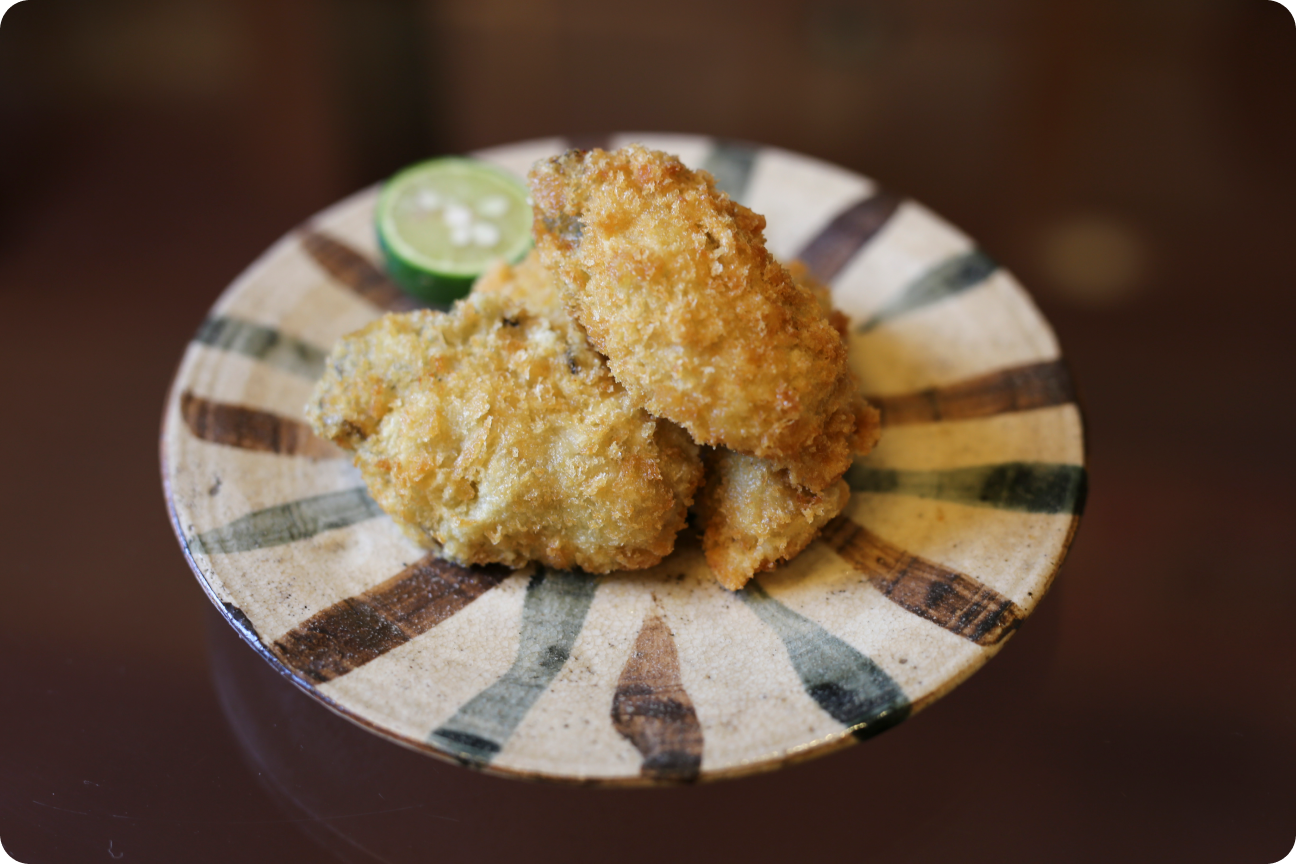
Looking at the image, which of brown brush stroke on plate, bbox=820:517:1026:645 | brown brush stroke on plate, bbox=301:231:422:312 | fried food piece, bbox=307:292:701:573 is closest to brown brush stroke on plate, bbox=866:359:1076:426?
brown brush stroke on plate, bbox=820:517:1026:645

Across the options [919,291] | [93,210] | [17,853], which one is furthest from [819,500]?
[93,210]

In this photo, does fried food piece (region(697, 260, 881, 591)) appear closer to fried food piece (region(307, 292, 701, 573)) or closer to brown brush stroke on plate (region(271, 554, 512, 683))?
fried food piece (region(307, 292, 701, 573))

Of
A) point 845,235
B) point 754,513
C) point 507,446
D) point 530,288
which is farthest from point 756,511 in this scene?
point 845,235

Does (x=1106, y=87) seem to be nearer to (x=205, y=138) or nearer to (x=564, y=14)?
(x=564, y=14)

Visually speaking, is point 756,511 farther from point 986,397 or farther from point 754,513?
point 986,397

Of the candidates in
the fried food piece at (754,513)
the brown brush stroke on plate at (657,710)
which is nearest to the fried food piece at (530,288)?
the fried food piece at (754,513)

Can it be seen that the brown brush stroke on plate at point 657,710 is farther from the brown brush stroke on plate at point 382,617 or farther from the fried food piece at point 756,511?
the brown brush stroke on plate at point 382,617
